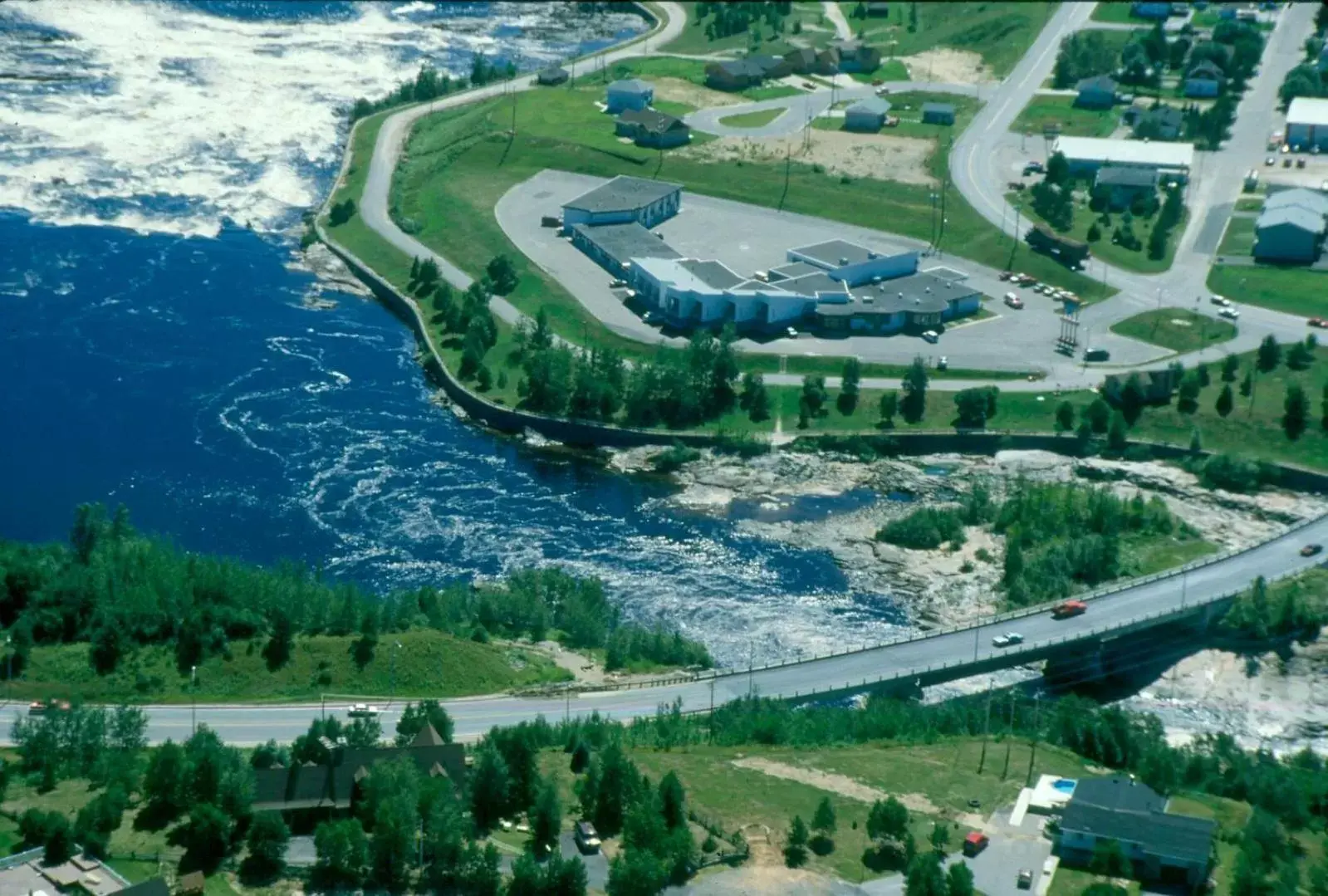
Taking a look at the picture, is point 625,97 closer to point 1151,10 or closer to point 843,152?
point 843,152

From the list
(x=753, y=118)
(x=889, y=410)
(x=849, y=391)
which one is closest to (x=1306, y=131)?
(x=753, y=118)

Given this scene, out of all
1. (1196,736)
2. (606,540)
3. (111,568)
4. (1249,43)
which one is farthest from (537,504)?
(1249,43)

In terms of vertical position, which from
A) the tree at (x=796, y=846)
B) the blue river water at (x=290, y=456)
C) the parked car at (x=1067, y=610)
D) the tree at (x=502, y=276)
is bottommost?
the blue river water at (x=290, y=456)

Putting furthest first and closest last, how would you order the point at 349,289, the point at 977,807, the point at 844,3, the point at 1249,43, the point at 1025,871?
the point at 844,3
the point at 1249,43
the point at 349,289
the point at 977,807
the point at 1025,871

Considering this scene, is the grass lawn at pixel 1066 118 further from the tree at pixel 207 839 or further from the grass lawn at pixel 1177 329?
the tree at pixel 207 839

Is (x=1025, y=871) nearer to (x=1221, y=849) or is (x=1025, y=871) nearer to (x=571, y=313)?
(x=1221, y=849)

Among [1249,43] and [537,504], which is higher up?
[1249,43]

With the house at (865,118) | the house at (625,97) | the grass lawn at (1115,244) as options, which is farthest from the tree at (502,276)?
the house at (865,118)
